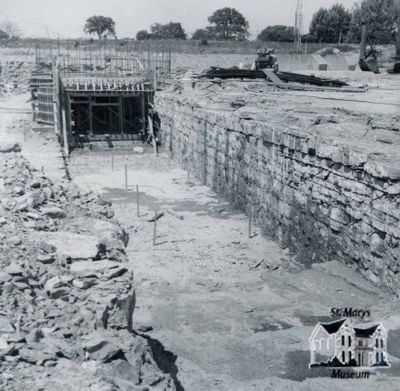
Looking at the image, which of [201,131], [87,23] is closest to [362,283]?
[201,131]

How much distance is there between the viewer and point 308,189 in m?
9.12

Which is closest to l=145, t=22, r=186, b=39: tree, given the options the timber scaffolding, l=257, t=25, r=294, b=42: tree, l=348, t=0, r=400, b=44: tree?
l=257, t=25, r=294, b=42: tree

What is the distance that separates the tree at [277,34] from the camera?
195 feet

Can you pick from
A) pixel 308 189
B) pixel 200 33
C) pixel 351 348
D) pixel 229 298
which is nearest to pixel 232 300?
pixel 229 298

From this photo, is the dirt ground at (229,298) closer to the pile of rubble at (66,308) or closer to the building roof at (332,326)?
the building roof at (332,326)

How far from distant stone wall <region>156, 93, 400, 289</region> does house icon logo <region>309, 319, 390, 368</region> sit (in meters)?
1.93

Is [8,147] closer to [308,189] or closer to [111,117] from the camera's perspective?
[111,117]

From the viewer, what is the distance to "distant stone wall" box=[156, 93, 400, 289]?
23.2 feet

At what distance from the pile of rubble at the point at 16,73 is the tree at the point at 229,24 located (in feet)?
111

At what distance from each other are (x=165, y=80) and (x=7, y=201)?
15.5m

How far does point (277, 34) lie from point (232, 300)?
189ft

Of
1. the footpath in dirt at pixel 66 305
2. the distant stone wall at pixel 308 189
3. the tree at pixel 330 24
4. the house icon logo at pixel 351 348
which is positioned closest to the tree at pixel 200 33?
the tree at pixel 330 24

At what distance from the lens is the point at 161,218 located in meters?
11.8

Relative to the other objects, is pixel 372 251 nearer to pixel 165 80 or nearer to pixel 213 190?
pixel 213 190
